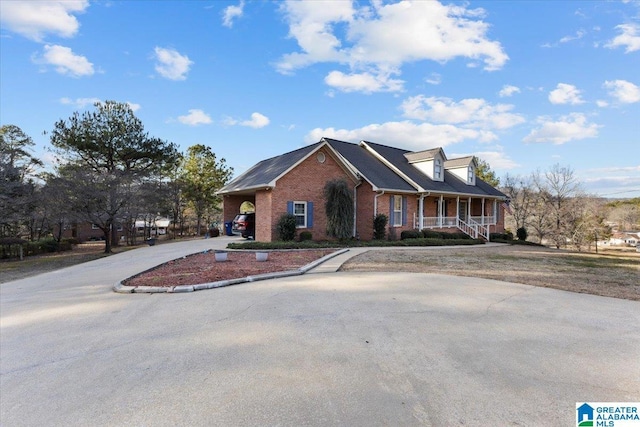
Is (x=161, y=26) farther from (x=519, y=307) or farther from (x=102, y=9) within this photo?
(x=519, y=307)

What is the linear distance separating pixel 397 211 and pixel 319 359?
1794cm

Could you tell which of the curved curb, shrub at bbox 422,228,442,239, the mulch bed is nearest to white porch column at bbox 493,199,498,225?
shrub at bbox 422,228,442,239

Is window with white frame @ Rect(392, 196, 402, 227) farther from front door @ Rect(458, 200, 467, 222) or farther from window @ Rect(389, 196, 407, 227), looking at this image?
front door @ Rect(458, 200, 467, 222)

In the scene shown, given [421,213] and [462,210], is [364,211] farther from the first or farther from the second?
[462,210]

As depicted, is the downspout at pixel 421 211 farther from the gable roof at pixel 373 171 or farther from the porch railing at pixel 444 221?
the gable roof at pixel 373 171

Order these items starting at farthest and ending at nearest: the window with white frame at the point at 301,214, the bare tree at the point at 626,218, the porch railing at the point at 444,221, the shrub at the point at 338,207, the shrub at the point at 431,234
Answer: the bare tree at the point at 626,218 < the porch railing at the point at 444,221 < the shrub at the point at 431,234 < the window with white frame at the point at 301,214 < the shrub at the point at 338,207

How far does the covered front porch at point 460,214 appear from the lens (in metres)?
22.7

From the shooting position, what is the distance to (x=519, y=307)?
5.76 meters

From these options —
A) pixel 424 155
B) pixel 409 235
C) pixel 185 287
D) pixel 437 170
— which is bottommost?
pixel 185 287

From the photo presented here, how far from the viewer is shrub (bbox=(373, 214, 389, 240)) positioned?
19016 mm

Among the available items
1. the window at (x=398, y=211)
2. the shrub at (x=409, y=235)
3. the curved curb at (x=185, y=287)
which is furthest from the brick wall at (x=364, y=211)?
the curved curb at (x=185, y=287)

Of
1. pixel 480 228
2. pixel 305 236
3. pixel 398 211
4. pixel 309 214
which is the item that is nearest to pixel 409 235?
pixel 398 211

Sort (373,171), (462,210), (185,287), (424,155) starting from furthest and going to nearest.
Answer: (462,210)
(424,155)
(373,171)
(185,287)

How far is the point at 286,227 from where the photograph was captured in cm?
1680
